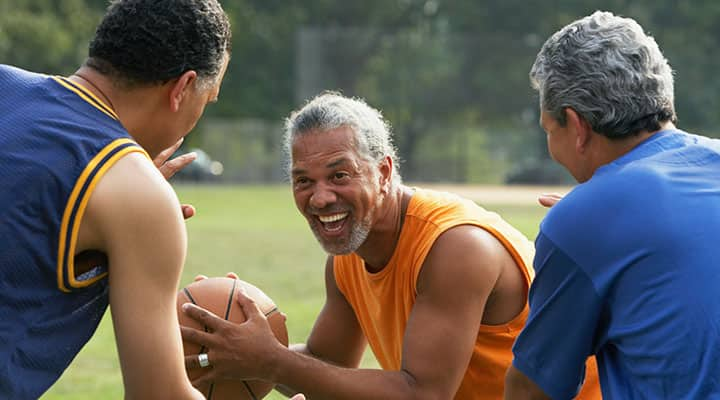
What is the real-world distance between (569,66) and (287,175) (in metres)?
1.63

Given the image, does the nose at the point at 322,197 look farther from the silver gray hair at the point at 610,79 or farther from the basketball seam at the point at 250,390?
the silver gray hair at the point at 610,79

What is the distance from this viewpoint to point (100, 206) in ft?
9.73

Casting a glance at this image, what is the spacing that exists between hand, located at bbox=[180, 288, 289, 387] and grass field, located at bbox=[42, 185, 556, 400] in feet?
9.61

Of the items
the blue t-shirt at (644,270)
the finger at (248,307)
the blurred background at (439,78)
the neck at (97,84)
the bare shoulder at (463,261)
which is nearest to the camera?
the blue t-shirt at (644,270)

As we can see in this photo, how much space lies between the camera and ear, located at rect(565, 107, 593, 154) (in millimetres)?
3361

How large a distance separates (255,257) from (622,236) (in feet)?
49.5

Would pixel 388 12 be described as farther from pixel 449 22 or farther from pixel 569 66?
pixel 569 66

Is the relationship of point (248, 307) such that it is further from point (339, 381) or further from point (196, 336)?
point (339, 381)

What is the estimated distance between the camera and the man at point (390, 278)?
13.4ft

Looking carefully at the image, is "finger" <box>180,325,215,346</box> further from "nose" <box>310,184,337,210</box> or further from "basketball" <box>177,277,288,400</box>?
"nose" <box>310,184,337,210</box>

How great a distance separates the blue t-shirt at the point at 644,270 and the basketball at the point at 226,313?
1.43m

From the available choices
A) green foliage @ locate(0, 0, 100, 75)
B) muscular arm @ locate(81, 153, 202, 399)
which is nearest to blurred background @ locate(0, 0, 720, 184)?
green foliage @ locate(0, 0, 100, 75)

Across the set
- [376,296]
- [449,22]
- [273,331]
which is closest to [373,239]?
[376,296]

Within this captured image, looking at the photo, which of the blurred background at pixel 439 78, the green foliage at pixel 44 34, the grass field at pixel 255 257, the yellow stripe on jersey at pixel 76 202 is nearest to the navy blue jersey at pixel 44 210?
the yellow stripe on jersey at pixel 76 202
